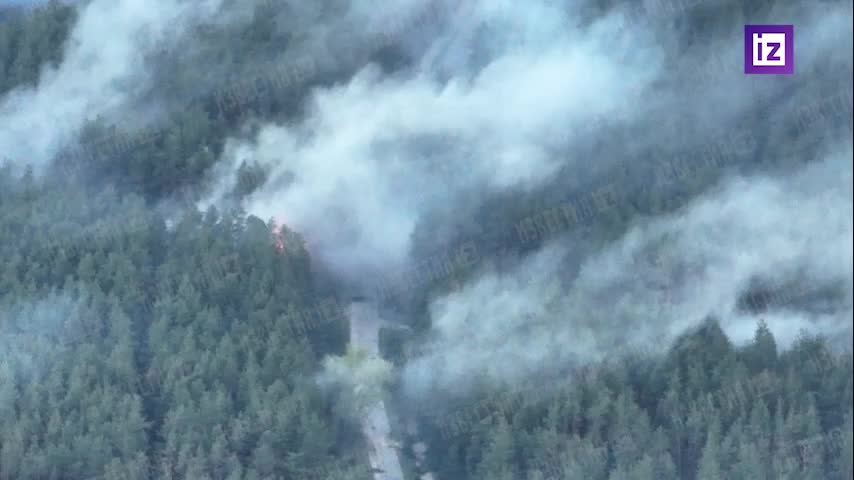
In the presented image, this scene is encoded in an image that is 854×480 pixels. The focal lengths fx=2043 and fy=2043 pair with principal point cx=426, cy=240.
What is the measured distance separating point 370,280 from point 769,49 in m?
4.53

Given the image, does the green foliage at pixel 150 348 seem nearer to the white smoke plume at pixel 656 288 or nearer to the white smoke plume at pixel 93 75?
the white smoke plume at pixel 656 288

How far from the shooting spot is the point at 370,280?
2045cm

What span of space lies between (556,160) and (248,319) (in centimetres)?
428

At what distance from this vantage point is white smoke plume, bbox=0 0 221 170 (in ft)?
74.3

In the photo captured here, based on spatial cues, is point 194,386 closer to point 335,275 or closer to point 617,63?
point 335,275

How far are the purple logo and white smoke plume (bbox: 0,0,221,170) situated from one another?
689 cm

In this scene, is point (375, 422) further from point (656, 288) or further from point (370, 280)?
point (656, 288)

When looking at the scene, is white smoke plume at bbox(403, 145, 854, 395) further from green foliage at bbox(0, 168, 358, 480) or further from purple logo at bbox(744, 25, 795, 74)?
green foliage at bbox(0, 168, 358, 480)

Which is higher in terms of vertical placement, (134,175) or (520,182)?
(134,175)

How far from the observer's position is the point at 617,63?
2233 cm

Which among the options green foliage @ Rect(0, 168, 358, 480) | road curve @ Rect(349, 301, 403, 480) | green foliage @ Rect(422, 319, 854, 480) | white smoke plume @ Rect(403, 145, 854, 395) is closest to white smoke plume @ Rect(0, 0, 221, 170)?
green foliage @ Rect(0, 168, 358, 480)

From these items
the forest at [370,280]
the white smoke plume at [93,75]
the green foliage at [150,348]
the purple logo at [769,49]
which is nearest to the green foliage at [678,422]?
the forest at [370,280]

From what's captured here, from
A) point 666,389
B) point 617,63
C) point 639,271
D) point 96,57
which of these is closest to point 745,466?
point 666,389

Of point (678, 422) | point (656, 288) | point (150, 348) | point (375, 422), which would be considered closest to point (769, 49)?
point (656, 288)
